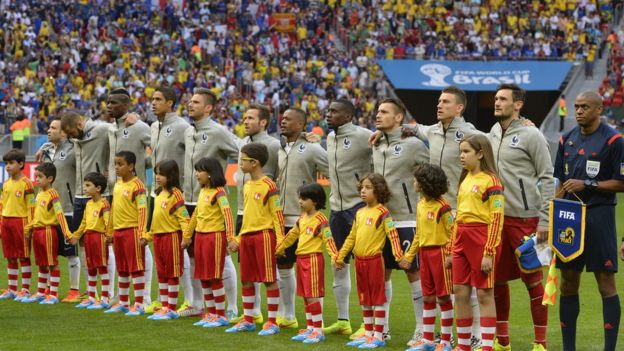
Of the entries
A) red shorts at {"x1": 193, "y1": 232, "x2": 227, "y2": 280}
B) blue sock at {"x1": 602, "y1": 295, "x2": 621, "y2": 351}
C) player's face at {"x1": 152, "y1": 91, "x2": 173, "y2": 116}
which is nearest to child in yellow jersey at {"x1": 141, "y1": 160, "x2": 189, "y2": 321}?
red shorts at {"x1": 193, "y1": 232, "x2": 227, "y2": 280}

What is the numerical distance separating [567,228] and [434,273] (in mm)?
1364

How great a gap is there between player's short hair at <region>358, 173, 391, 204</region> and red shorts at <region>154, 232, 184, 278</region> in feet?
8.48

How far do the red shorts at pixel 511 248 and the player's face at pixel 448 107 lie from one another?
1.23 m

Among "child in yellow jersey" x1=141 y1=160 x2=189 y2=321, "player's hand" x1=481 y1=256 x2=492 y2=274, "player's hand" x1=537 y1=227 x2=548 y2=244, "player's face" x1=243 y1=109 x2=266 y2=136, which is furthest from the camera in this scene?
"child in yellow jersey" x1=141 y1=160 x2=189 y2=321

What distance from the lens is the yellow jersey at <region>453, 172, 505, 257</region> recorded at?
30.5 feet

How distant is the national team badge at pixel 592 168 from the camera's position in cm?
923

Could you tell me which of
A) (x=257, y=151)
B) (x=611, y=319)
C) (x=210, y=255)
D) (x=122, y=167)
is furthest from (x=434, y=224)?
(x=122, y=167)

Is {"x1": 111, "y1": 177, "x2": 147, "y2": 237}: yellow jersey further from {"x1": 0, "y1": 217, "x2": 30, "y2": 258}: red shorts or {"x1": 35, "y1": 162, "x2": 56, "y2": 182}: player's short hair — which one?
{"x1": 0, "y1": 217, "x2": 30, "y2": 258}: red shorts

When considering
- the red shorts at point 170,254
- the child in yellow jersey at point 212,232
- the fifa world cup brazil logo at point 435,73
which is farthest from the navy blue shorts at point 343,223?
the fifa world cup brazil logo at point 435,73

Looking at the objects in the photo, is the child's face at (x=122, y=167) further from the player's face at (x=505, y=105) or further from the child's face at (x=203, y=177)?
the player's face at (x=505, y=105)

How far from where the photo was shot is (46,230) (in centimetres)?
1380

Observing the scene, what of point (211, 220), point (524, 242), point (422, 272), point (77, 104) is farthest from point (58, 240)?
point (77, 104)

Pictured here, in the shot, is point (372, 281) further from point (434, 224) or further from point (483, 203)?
point (483, 203)

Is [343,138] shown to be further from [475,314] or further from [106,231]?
[106,231]
